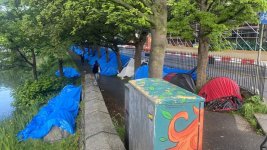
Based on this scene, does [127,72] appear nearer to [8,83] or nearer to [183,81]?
[183,81]

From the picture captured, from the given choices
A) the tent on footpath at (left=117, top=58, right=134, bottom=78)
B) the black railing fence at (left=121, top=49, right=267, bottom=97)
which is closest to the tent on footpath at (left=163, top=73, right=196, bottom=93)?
the black railing fence at (left=121, top=49, right=267, bottom=97)

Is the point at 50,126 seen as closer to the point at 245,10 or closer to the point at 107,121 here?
the point at 107,121

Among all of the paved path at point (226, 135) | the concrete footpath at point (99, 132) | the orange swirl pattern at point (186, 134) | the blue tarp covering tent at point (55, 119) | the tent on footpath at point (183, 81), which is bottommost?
the blue tarp covering tent at point (55, 119)

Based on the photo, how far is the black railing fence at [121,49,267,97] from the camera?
35.9ft

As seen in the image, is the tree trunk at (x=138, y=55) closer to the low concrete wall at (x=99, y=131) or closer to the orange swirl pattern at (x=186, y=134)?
the low concrete wall at (x=99, y=131)

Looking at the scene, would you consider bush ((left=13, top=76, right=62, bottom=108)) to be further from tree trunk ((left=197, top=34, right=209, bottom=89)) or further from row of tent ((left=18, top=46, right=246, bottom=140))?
tree trunk ((left=197, top=34, right=209, bottom=89))

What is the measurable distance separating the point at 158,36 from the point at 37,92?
1453 centimetres

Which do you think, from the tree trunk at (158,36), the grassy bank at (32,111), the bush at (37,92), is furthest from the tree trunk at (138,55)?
the tree trunk at (158,36)

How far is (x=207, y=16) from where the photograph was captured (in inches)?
416

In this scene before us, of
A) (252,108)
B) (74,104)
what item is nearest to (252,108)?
(252,108)

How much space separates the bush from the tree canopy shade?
10.9 m

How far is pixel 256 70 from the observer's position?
11227 mm

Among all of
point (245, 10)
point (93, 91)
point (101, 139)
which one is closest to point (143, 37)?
point (93, 91)

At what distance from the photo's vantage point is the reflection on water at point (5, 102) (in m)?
20.9
